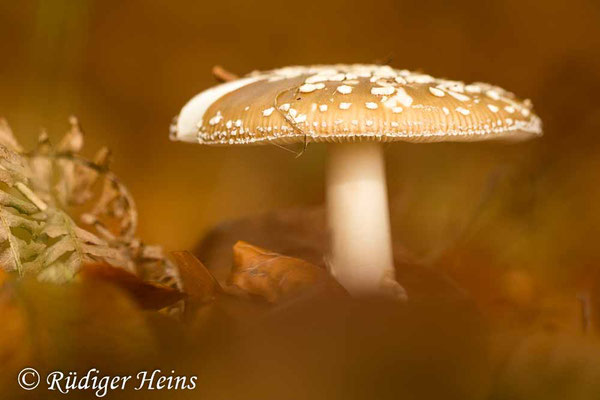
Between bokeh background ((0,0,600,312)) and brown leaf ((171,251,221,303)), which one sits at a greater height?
bokeh background ((0,0,600,312))

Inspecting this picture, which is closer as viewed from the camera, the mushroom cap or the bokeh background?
the mushroom cap

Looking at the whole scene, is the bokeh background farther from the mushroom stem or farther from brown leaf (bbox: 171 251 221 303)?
brown leaf (bbox: 171 251 221 303)

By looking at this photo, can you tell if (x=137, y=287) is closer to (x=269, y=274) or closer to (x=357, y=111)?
(x=269, y=274)

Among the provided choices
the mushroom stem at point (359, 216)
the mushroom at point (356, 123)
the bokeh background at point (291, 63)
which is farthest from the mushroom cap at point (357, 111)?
the bokeh background at point (291, 63)

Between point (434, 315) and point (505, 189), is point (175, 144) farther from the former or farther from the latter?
point (434, 315)

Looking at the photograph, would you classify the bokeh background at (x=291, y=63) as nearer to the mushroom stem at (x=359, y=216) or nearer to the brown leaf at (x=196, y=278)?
the mushroom stem at (x=359, y=216)

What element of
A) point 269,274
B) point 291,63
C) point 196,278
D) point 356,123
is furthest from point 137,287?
point 291,63

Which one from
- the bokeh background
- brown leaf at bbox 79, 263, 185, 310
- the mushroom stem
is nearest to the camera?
brown leaf at bbox 79, 263, 185, 310

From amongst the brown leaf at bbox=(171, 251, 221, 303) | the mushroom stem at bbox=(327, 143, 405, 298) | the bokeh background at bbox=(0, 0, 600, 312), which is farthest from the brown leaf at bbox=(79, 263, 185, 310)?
the bokeh background at bbox=(0, 0, 600, 312)
